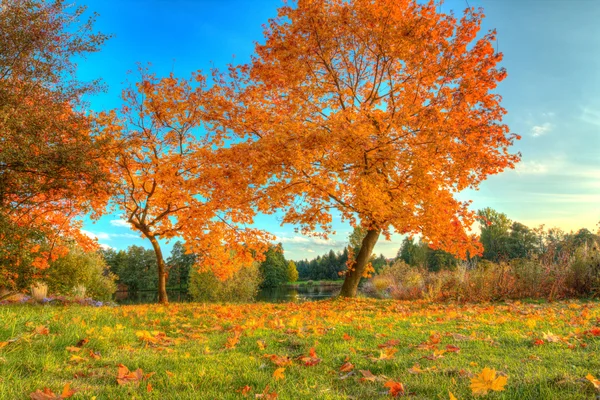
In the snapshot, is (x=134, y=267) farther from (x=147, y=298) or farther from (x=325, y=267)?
(x=325, y=267)

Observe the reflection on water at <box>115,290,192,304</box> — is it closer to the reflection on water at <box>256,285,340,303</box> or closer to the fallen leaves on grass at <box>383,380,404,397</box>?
the reflection on water at <box>256,285,340,303</box>

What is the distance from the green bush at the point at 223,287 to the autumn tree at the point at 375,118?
940 inches

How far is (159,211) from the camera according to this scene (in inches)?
598

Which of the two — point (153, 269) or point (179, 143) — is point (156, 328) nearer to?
point (179, 143)

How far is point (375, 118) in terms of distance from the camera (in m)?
9.66

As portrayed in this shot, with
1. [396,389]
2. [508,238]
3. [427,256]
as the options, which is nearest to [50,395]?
[396,389]

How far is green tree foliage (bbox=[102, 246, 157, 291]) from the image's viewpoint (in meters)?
62.7

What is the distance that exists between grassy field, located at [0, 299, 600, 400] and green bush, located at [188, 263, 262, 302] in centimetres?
2873

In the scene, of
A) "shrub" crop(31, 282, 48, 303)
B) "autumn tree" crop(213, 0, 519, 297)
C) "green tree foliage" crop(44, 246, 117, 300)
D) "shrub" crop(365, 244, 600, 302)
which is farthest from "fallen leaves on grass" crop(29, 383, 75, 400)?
"green tree foliage" crop(44, 246, 117, 300)

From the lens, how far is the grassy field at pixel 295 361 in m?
2.89

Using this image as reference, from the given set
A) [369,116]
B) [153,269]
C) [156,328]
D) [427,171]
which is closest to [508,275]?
[427,171]

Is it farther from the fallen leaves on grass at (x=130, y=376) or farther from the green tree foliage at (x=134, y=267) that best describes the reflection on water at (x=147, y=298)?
the fallen leaves on grass at (x=130, y=376)

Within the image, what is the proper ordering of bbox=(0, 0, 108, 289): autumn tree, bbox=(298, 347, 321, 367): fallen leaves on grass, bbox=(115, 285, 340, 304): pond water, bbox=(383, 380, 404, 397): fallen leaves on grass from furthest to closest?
bbox=(115, 285, 340, 304): pond water, bbox=(0, 0, 108, 289): autumn tree, bbox=(298, 347, 321, 367): fallen leaves on grass, bbox=(383, 380, 404, 397): fallen leaves on grass

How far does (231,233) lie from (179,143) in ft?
13.5
